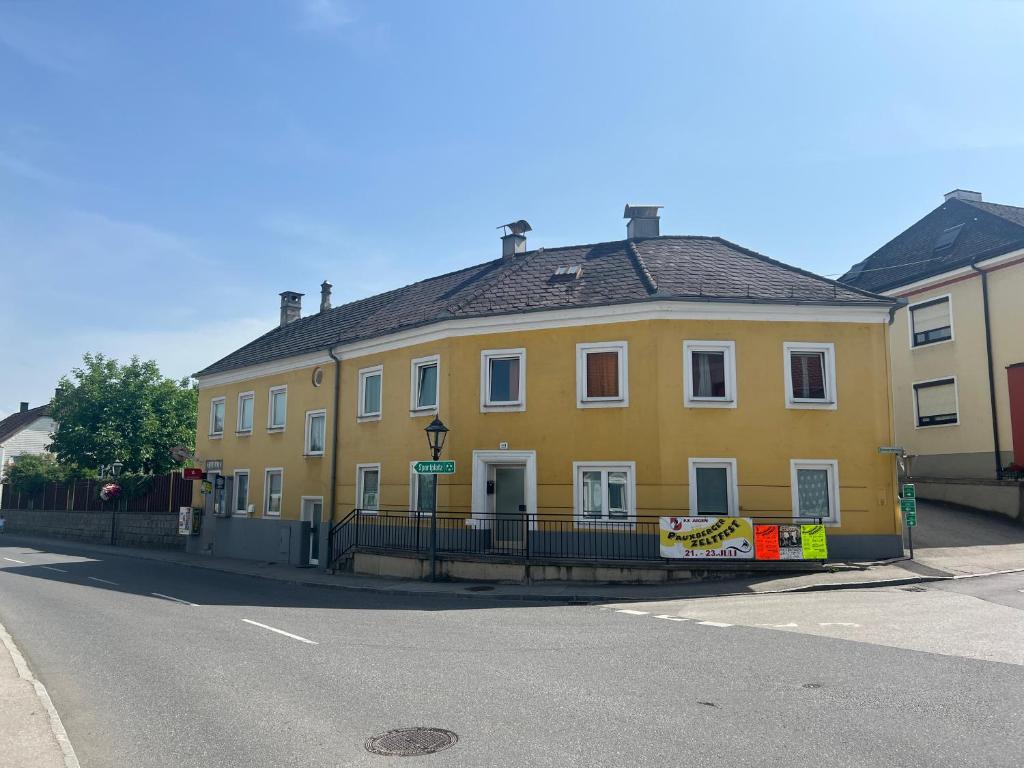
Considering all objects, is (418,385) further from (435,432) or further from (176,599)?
(176,599)

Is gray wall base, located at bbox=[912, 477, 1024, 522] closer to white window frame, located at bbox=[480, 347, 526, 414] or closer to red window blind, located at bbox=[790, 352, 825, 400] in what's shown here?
red window blind, located at bbox=[790, 352, 825, 400]

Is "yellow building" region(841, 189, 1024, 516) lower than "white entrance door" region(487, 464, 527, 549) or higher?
higher

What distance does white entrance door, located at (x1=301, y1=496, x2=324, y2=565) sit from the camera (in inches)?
932

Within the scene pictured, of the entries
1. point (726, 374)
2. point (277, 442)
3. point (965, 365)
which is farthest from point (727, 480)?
point (277, 442)

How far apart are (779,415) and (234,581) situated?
14947mm

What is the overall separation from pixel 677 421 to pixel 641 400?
100cm

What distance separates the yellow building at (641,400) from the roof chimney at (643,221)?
1.61 m

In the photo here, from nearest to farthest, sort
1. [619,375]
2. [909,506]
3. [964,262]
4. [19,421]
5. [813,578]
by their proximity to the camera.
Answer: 1. [813,578]
2. [909,506]
3. [619,375]
4. [964,262]
5. [19,421]

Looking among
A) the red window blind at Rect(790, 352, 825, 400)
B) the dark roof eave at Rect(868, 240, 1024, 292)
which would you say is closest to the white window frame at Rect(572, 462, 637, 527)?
the red window blind at Rect(790, 352, 825, 400)

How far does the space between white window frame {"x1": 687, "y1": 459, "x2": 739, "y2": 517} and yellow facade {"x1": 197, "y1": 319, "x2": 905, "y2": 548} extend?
128 millimetres

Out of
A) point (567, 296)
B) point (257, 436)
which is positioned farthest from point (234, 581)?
point (567, 296)

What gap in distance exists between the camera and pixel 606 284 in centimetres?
2000

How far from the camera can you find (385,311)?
25.9m

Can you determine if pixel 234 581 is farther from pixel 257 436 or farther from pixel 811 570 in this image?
pixel 811 570
